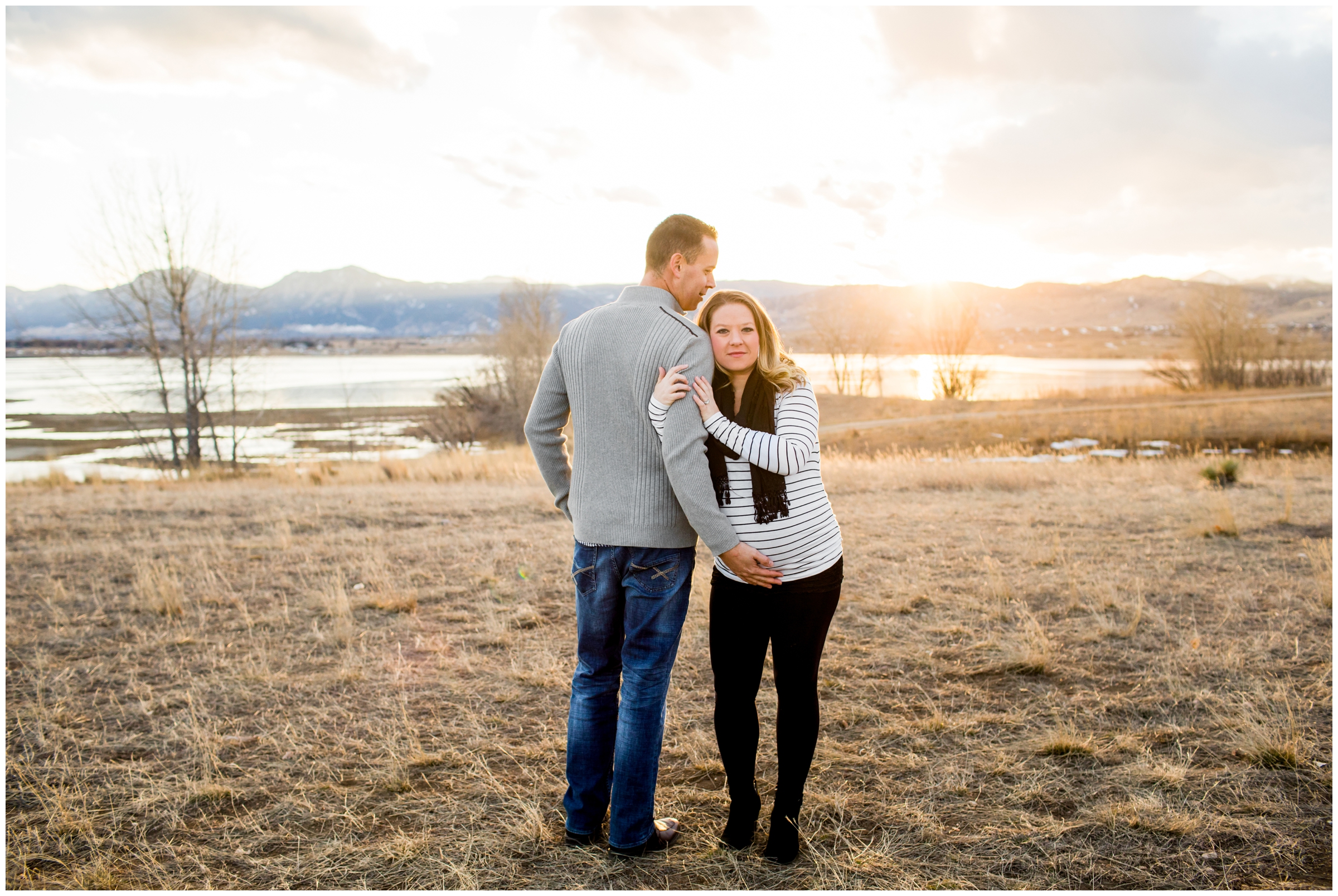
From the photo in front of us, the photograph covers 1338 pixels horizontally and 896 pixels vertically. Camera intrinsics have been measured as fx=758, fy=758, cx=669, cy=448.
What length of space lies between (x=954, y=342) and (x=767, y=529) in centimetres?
4183

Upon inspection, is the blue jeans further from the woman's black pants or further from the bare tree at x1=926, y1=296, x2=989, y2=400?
the bare tree at x1=926, y1=296, x2=989, y2=400

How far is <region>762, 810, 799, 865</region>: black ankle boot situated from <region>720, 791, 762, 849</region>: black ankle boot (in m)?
0.09

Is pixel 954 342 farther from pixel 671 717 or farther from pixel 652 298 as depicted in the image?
pixel 652 298

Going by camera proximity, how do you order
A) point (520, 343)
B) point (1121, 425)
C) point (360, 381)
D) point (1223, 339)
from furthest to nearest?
point (360, 381) < point (1223, 339) < point (520, 343) < point (1121, 425)

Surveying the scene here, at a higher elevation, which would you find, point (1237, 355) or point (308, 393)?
point (1237, 355)

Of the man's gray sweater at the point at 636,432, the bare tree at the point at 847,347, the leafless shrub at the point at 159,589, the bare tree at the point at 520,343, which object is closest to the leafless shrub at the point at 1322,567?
the man's gray sweater at the point at 636,432

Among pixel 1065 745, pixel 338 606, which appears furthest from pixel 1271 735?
pixel 338 606

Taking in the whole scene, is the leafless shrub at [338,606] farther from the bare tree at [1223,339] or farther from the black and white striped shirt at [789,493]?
the bare tree at [1223,339]

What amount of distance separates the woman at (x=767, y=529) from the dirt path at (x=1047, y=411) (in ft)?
88.1

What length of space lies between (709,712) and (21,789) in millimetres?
3275

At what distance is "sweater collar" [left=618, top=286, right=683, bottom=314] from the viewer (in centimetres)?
266

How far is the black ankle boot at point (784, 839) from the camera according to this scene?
9.17 feet

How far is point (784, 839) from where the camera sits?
2795 mm

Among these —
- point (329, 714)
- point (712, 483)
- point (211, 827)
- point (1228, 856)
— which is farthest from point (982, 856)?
point (329, 714)
